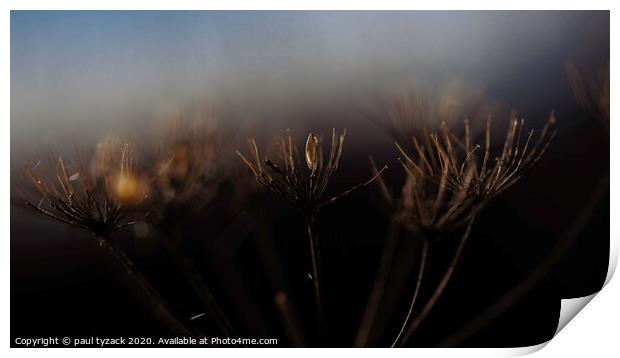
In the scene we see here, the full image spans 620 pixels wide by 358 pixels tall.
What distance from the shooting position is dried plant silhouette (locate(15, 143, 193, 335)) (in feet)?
8.39

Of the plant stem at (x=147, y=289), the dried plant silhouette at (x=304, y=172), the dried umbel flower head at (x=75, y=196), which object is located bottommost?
the plant stem at (x=147, y=289)

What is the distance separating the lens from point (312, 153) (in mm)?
2596

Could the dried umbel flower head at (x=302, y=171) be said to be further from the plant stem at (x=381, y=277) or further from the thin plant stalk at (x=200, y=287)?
the thin plant stalk at (x=200, y=287)

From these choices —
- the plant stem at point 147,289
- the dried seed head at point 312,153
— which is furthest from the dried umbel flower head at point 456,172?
the plant stem at point 147,289

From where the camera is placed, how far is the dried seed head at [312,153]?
8.51 ft

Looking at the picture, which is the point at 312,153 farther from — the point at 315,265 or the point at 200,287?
the point at 200,287

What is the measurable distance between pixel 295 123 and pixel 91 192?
100 centimetres

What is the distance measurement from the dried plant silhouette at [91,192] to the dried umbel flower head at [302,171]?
56 centimetres

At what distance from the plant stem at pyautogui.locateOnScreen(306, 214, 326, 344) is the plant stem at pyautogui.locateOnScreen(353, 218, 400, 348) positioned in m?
0.20

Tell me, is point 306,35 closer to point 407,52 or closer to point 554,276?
point 407,52

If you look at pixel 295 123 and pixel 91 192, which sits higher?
pixel 295 123

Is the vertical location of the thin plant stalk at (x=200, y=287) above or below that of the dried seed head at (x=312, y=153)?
below

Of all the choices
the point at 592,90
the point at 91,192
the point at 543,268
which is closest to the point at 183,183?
the point at 91,192

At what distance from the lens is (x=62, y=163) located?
2.56 meters
